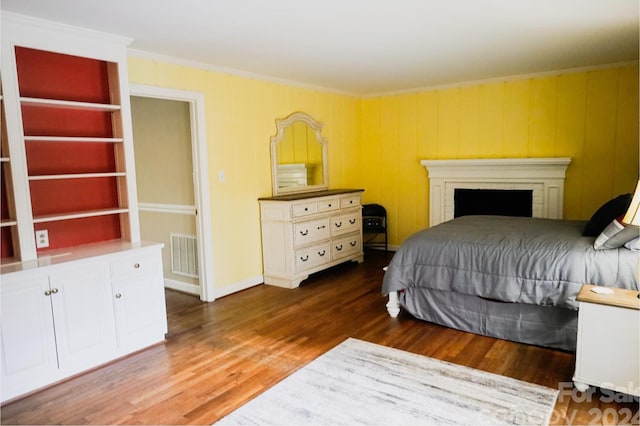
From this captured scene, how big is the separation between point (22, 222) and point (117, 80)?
127 cm

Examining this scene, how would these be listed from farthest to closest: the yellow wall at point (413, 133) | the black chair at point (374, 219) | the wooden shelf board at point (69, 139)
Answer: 1. the black chair at point (374, 219)
2. the yellow wall at point (413, 133)
3. the wooden shelf board at point (69, 139)

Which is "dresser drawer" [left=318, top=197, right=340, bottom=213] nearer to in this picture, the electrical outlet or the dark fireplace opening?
the dark fireplace opening

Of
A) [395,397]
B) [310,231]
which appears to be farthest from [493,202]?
[395,397]

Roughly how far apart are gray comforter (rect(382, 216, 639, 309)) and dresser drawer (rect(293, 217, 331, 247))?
1391 mm

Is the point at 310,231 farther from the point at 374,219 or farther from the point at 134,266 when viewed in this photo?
the point at 134,266

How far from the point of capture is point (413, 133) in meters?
6.27

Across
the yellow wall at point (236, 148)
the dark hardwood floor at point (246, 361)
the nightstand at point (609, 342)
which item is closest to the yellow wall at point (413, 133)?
the yellow wall at point (236, 148)

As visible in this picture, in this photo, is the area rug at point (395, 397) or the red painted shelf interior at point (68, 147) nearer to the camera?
the area rug at point (395, 397)

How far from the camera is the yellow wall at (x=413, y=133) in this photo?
14.9 ft

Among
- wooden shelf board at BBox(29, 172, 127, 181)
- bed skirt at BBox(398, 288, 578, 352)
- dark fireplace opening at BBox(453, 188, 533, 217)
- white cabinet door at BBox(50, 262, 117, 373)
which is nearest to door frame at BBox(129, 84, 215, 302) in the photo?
wooden shelf board at BBox(29, 172, 127, 181)

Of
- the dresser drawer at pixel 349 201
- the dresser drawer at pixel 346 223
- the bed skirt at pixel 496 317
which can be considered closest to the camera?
the bed skirt at pixel 496 317

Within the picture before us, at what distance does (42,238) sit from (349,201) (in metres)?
3.51

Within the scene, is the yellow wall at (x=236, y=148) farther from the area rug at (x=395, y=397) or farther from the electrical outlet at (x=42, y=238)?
the area rug at (x=395, y=397)

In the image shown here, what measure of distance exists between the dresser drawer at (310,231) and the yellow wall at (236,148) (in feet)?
1.59
